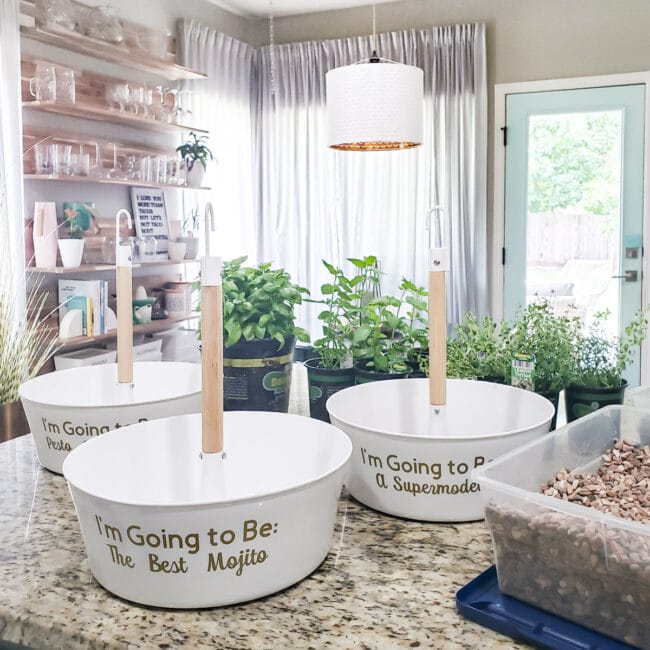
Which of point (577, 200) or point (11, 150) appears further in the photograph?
point (577, 200)

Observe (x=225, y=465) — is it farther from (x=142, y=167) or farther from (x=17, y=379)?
(x=142, y=167)

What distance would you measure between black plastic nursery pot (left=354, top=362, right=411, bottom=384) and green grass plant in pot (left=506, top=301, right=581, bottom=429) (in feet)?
0.61

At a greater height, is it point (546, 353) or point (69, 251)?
point (69, 251)

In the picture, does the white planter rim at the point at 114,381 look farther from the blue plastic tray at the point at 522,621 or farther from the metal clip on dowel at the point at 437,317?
the blue plastic tray at the point at 522,621

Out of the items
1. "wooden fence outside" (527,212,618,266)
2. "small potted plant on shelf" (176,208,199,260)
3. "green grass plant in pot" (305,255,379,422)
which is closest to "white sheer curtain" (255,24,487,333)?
"wooden fence outside" (527,212,618,266)

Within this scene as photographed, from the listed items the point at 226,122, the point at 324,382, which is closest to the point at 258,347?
the point at 324,382

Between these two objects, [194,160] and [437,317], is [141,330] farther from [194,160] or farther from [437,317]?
[437,317]

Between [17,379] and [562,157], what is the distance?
11.6 feet

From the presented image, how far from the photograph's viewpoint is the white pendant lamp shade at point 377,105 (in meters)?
2.29

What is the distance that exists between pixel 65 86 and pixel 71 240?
704 millimetres

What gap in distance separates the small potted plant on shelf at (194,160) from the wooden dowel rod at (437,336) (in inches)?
142

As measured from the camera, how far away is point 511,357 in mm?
1324

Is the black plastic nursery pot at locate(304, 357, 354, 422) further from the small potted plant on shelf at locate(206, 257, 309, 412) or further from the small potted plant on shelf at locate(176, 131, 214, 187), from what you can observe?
the small potted plant on shelf at locate(176, 131, 214, 187)

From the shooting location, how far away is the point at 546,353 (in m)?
1.29
